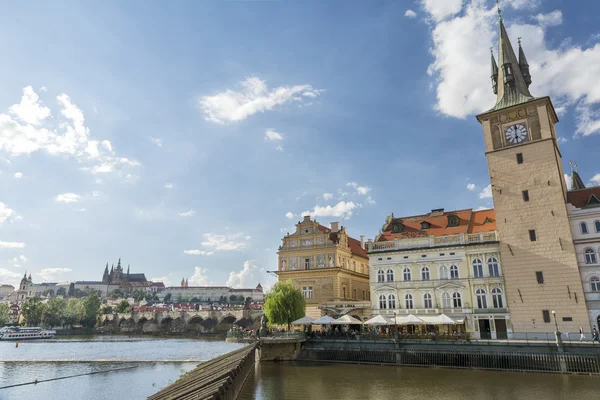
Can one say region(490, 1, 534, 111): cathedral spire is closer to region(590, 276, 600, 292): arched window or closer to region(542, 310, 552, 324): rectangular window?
region(590, 276, 600, 292): arched window

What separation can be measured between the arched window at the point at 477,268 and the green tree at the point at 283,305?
17561 millimetres

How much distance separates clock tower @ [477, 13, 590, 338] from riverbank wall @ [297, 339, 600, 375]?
4.92m

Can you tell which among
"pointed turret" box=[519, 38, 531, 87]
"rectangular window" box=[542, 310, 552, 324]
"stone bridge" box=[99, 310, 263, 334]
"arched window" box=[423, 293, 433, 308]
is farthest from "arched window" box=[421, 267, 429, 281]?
"stone bridge" box=[99, 310, 263, 334]

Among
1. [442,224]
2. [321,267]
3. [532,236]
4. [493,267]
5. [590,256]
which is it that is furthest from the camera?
[321,267]

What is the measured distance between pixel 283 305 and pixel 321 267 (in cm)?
855

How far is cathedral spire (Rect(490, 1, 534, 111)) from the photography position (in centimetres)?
3856

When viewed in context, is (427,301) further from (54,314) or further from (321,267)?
(54,314)

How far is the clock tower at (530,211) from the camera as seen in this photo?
1282 inches

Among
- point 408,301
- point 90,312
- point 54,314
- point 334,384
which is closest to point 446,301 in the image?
point 408,301

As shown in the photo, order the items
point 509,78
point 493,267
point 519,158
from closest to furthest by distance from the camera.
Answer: point 493,267, point 519,158, point 509,78

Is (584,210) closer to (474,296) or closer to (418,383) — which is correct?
(474,296)

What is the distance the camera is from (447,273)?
3766 centimetres

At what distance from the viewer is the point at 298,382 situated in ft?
85.6

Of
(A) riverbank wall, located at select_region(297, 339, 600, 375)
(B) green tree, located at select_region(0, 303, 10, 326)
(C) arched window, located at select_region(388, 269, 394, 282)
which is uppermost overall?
(C) arched window, located at select_region(388, 269, 394, 282)
